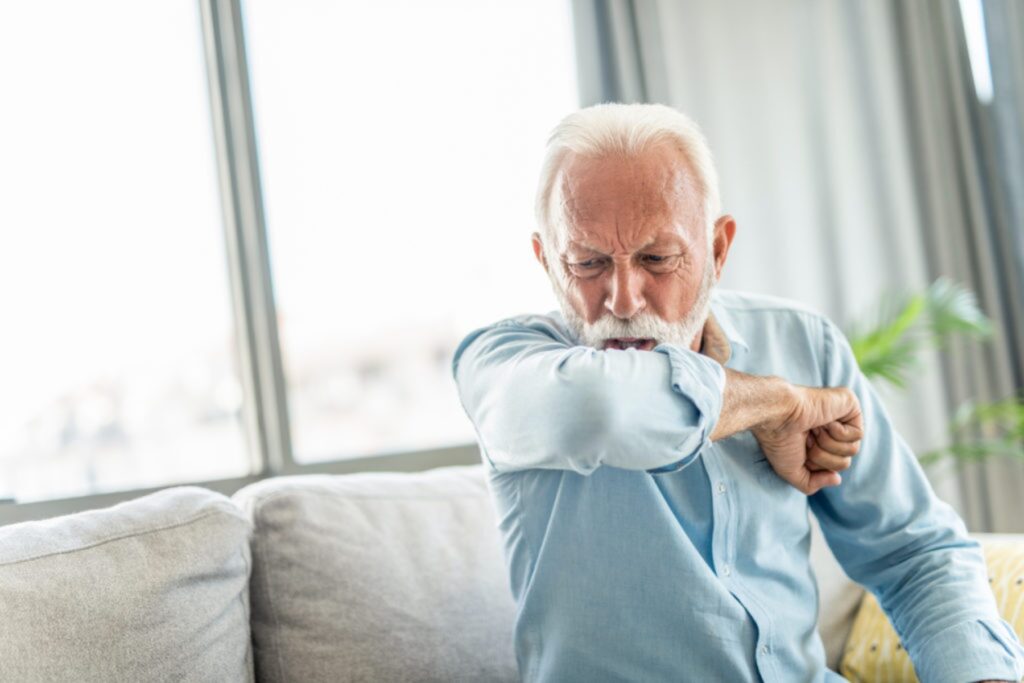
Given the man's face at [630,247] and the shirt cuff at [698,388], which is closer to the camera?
the shirt cuff at [698,388]

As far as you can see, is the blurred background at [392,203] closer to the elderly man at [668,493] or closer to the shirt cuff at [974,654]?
the elderly man at [668,493]

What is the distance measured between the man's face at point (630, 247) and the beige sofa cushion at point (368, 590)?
55 cm

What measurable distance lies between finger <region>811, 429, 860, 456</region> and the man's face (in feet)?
0.79

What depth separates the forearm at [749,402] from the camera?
1273 mm

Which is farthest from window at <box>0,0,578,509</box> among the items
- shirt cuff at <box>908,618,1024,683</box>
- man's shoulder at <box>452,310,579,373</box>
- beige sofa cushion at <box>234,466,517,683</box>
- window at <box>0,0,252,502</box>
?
shirt cuff at <box>908,618,1024,683</box>

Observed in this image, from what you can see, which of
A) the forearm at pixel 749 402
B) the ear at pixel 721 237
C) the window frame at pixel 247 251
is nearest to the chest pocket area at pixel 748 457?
the forearm at pixel 749 402

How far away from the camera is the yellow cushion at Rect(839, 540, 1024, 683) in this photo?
5.49 ft

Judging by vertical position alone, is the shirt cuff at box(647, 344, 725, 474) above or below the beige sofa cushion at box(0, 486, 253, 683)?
above

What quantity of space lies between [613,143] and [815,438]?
1.60 ft

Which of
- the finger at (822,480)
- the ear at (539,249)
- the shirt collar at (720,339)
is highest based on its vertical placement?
the ear at (539,249)

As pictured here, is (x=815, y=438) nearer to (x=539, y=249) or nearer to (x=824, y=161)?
(x=539, y=249)

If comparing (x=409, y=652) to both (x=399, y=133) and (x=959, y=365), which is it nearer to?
(x=399, y=133)

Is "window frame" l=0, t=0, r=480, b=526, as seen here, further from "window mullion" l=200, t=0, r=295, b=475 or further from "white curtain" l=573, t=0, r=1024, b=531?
"white curtain" l=573, t=0, r=1024, b=531

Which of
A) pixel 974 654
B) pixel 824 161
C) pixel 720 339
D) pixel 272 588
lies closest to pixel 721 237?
pixel 720 339
